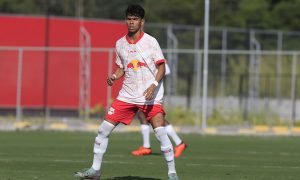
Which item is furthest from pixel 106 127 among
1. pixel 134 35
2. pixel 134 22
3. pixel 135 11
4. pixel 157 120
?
pixel 135 11

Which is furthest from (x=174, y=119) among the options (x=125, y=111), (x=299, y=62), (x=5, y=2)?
(x=5, y=2)

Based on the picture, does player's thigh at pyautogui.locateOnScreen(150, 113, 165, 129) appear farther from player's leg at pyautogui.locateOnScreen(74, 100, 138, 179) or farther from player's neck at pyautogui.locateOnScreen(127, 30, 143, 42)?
player's neck at pyautogui.locateOnScreen(127, 30, 143, 42)

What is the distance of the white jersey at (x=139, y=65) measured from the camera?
1223cm

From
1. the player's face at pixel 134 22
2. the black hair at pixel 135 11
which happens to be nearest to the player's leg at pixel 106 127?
the player's face at pixel 134 22

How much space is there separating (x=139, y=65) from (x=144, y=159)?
5213mm

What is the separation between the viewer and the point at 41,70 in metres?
36.9

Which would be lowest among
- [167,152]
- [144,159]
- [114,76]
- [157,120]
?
[144,159]

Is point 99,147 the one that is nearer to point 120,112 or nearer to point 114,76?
point 120,112

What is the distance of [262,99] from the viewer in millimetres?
36938

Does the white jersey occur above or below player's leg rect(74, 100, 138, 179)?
above

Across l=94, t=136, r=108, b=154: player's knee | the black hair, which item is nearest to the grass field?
l=94, t=136, r=108, b=154: player's knee

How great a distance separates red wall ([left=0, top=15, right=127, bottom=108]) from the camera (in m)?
36.1

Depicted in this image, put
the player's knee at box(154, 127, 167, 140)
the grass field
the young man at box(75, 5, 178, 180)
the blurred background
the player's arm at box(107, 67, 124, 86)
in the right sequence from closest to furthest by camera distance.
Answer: the young man at box(75, 5, 178, 180), the player's knee at box(154, 127, 167, 140), the player's arm at box(107, 67, 124, 86), the grass field, the blurred background

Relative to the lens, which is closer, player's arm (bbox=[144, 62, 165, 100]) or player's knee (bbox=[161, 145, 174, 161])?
player's arm (bbox=[144, 62, 165, 100])
